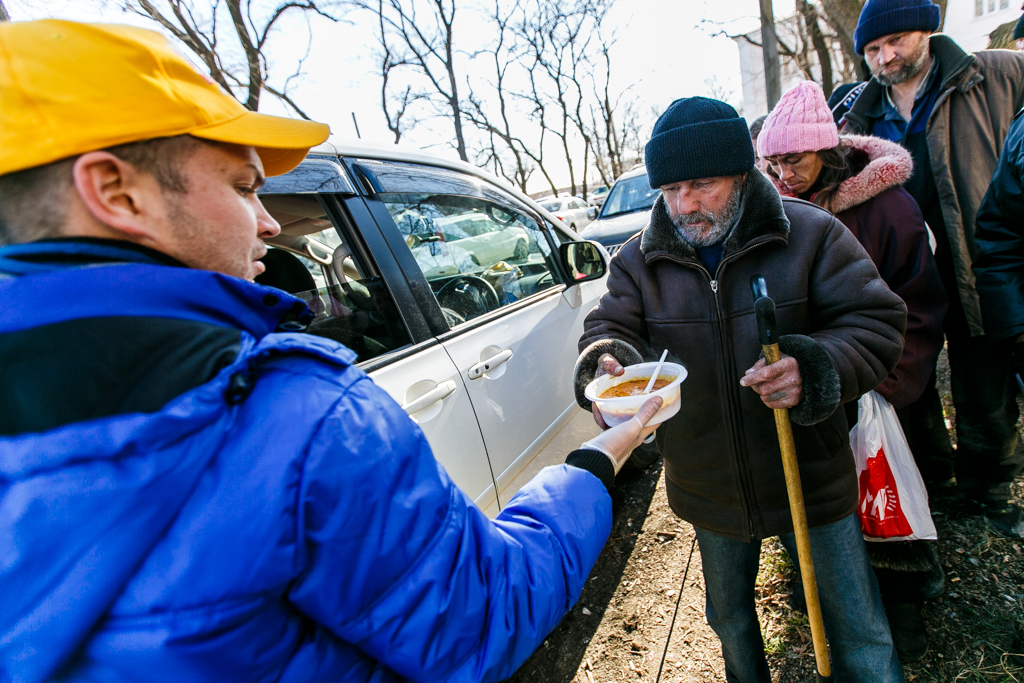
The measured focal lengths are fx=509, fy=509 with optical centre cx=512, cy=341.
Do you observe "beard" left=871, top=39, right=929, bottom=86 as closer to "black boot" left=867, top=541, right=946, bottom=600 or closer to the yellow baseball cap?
"black boot" left=867, top=541, right=946, bottom=600

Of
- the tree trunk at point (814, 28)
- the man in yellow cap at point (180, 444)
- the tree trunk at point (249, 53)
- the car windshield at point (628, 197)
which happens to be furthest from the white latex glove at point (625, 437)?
the tree trunk at point (249, 53)

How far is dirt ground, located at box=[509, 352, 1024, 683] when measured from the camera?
79.4 inches

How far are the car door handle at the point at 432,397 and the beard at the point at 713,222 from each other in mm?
Answer: 1009

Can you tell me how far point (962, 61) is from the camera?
2465 mm

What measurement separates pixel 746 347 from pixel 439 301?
4.19ft

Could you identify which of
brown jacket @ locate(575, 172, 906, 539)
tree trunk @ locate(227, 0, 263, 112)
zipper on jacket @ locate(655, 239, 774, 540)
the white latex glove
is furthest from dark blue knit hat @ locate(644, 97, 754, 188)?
tree trunk @ locate(227, 0, 263, 112)

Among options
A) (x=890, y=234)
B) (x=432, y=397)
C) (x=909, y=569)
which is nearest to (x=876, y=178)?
(x=890, y=234)

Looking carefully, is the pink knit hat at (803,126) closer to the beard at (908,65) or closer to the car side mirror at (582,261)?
the beard at (908,65)

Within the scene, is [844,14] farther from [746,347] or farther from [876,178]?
[746,347]

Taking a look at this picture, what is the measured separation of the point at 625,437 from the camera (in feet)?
4.23

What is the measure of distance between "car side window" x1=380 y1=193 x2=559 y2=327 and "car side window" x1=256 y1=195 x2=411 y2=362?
26cm

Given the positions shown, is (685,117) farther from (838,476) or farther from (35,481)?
(35,481)

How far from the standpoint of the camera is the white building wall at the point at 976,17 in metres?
26.5

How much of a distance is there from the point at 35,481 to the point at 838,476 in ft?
6.34
